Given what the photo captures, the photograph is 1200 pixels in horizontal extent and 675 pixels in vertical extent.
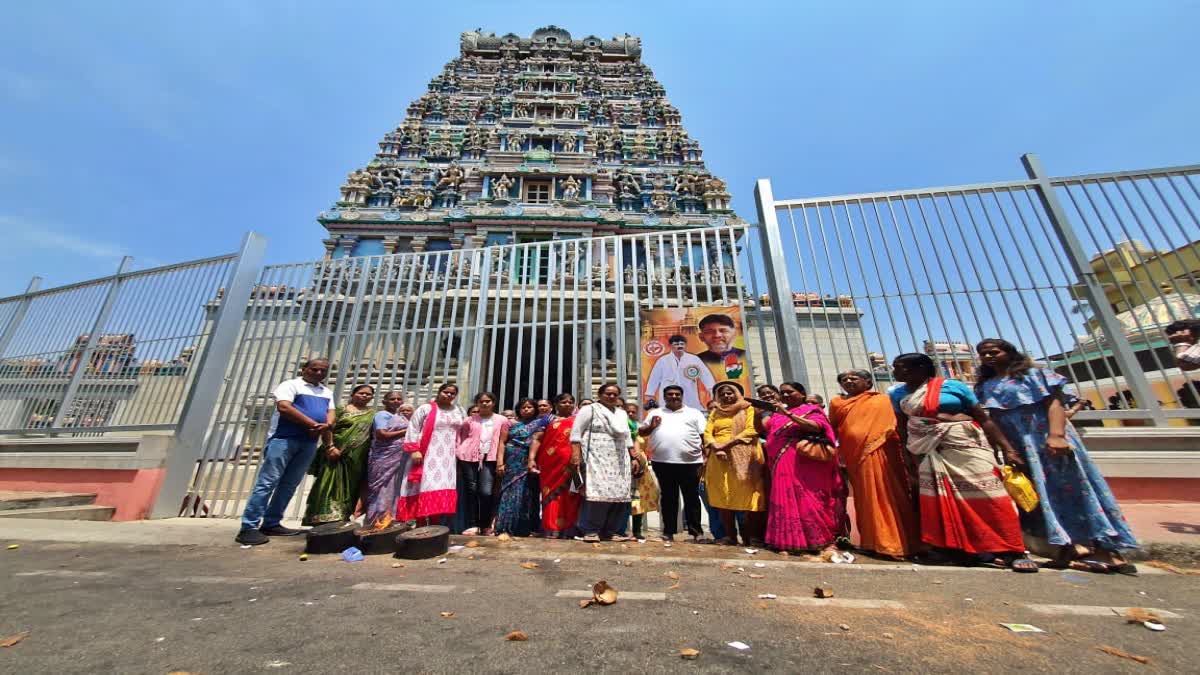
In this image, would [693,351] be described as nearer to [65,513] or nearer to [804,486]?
[804,486]

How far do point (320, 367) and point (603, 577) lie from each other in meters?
3.22

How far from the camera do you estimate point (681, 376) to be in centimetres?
450

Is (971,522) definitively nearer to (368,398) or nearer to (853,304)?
(853,304)

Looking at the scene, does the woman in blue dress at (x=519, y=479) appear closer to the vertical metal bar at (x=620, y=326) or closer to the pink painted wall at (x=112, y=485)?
the vertical metal bar at (x=620, y=326)

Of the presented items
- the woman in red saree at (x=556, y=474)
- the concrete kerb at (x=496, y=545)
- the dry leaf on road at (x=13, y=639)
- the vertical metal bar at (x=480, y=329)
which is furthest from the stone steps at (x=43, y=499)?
the woman in red saree at (x=556, y=474)

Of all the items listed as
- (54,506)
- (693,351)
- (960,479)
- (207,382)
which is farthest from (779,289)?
(54,506)

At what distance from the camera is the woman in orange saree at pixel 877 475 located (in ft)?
9.32

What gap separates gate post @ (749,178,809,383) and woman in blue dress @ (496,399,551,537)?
7.95 feet

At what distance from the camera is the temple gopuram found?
1619cm

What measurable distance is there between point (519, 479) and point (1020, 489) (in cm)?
367

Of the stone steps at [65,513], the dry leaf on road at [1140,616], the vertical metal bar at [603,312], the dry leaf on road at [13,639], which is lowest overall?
the dry leaf on road at [1140,616]

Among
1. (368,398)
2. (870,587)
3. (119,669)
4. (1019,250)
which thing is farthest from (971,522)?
(368,398)

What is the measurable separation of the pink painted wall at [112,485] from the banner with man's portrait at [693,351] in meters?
5.27

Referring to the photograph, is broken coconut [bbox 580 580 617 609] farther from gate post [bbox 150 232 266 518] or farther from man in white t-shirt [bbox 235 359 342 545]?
gate post [bbox 150 232 266 518]
